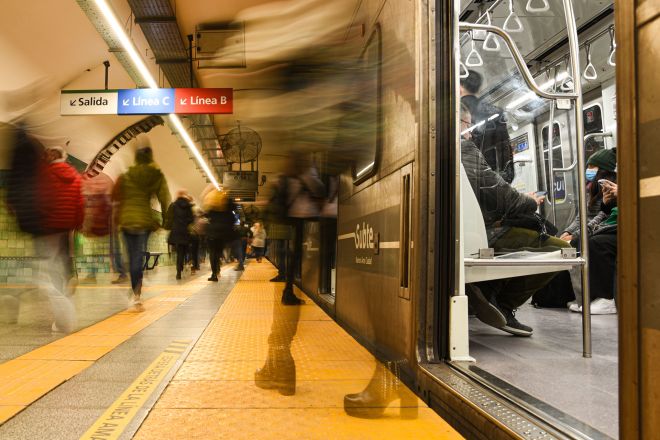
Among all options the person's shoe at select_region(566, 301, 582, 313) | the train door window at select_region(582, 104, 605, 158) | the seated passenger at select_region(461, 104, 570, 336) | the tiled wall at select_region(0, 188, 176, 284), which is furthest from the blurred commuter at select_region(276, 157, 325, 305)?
the train door window at select_region(582, 104, 605, 158)

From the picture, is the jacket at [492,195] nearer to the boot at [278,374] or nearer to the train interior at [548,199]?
the train interior at [548,199]

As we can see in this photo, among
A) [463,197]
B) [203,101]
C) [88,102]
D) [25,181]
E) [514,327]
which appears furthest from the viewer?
[88,102]

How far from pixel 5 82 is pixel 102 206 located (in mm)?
6659

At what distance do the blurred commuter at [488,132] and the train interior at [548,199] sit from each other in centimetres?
5

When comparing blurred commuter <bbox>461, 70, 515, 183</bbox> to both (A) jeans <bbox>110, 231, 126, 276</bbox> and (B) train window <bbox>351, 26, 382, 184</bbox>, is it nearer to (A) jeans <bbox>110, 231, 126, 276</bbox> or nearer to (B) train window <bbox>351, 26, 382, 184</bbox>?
(B) train window <bbox>351, 26, 382, 184</bbox>

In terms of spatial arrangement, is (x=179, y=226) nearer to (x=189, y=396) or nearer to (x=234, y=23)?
(x=234, y=23)

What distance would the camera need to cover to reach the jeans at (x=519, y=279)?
3.15 m

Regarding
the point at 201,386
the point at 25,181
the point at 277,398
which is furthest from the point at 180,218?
the point at 277,398

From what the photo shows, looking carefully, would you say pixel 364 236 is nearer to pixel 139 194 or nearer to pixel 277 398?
pixel 277 398

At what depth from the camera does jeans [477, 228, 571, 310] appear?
3152 mm

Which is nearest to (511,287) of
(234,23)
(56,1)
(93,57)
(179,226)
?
(179,226)

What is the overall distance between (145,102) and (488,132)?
9519 mm

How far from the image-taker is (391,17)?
3.11 meters

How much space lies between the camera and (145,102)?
1116cm
